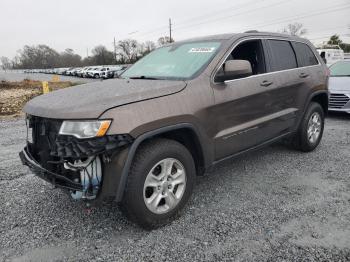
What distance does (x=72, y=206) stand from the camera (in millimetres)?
3438

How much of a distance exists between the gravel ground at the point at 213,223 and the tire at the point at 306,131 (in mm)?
583

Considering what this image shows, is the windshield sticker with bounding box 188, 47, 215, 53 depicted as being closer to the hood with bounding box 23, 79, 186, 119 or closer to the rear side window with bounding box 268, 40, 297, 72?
the hood with bounding box 23, 79, 186, 119

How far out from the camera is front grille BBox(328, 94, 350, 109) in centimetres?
759

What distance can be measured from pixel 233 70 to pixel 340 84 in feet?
19.0

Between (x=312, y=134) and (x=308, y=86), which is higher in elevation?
(x=308, y=86)

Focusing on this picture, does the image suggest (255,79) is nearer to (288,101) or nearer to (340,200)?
(288,101)

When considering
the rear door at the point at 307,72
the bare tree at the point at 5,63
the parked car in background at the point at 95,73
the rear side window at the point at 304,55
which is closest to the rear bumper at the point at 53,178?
the rear door at the point at 307,72

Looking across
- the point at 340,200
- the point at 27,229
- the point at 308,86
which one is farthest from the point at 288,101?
the point at 27,229

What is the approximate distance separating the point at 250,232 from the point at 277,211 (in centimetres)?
52

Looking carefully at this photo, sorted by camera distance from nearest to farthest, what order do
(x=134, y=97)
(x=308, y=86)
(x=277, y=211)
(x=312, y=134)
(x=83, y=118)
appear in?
(x=83, y=118) → (x=134, y=97) → (x=277, y=211) → (x=308, y=86) → (x=312, y=134)

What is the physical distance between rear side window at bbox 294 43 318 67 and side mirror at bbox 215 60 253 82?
1.82 meters

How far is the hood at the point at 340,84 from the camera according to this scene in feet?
25.1

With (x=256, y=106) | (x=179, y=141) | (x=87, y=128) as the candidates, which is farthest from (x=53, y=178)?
(x=256, y=106)

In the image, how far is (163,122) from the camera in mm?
2777
